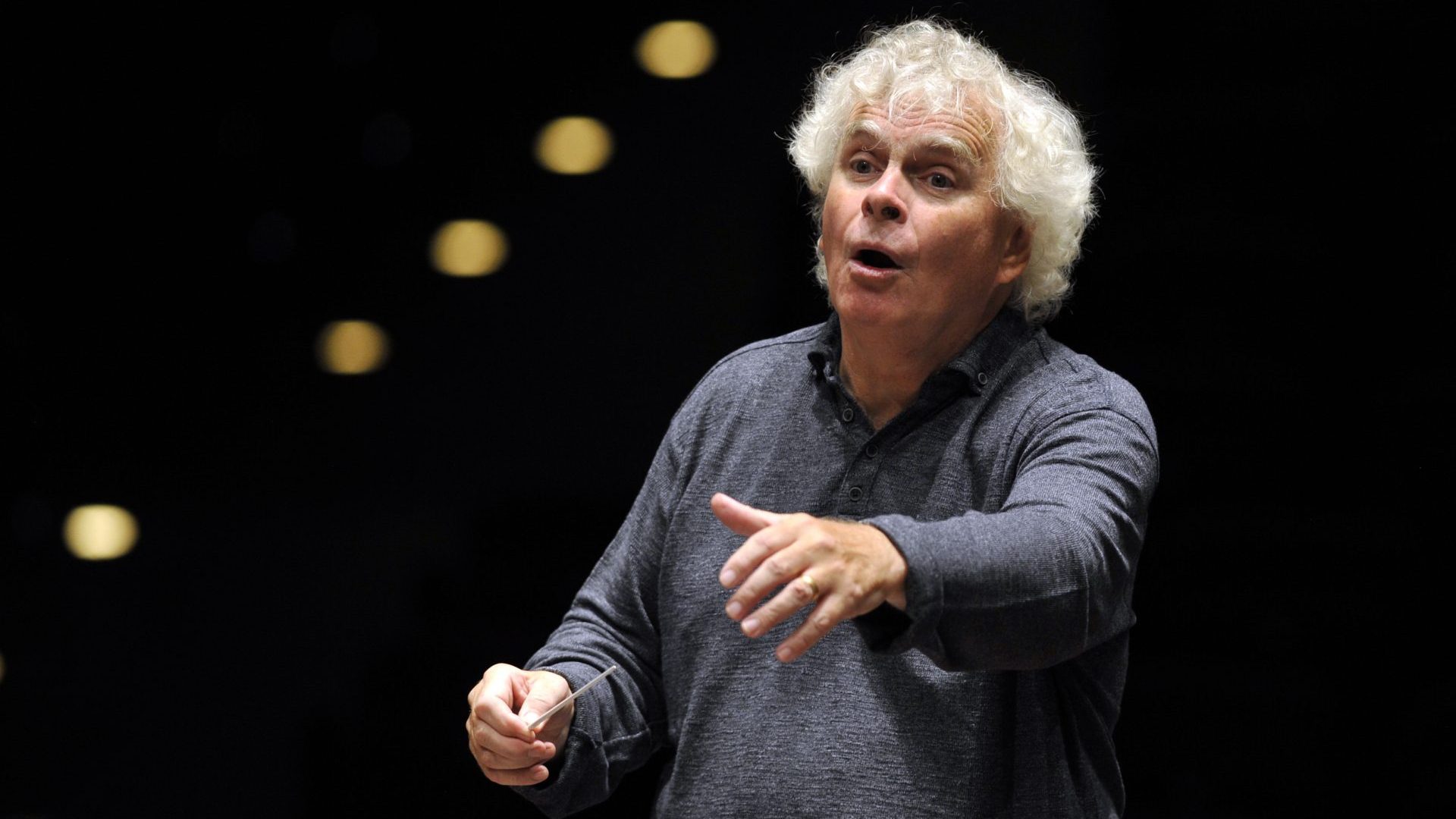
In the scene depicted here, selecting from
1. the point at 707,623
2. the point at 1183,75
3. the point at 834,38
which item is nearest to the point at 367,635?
the point at 707,623

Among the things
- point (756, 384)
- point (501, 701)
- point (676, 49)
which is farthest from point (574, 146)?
point (501, 701)

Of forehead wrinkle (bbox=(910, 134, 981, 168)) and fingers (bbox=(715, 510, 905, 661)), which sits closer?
fingers (bbox=(715, 510, 905, 661))

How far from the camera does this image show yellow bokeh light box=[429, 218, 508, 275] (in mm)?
2340

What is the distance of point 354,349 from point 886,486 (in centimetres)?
110

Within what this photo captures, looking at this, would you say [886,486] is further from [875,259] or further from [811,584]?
[811,584]

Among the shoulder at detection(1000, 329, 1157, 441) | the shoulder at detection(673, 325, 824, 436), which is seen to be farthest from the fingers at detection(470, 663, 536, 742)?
the shoulder at detection(1000, 329, 1157, 441)

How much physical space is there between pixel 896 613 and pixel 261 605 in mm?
1480

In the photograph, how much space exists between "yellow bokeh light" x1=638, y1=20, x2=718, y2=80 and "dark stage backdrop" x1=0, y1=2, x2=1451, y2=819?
0.07 ft

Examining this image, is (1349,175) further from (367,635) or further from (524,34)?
(367,635)

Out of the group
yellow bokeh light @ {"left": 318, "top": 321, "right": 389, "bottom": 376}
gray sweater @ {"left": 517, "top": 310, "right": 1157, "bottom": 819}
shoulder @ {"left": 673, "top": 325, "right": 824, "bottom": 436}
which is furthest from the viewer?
yellow bokeh light @ {"left": 318, "top": 321, "right": 389, "bottom": 376}

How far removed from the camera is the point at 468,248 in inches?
92.4

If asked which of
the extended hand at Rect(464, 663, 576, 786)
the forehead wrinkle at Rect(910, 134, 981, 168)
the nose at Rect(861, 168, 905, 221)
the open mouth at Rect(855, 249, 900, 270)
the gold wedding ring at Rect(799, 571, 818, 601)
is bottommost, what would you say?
the extended hand at Rect(464, 663, 576, 786)

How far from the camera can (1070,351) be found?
163cm

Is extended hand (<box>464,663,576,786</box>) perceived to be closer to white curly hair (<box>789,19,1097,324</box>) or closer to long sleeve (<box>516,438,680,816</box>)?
long sleeve (<box>516,438,680,816</box>)
